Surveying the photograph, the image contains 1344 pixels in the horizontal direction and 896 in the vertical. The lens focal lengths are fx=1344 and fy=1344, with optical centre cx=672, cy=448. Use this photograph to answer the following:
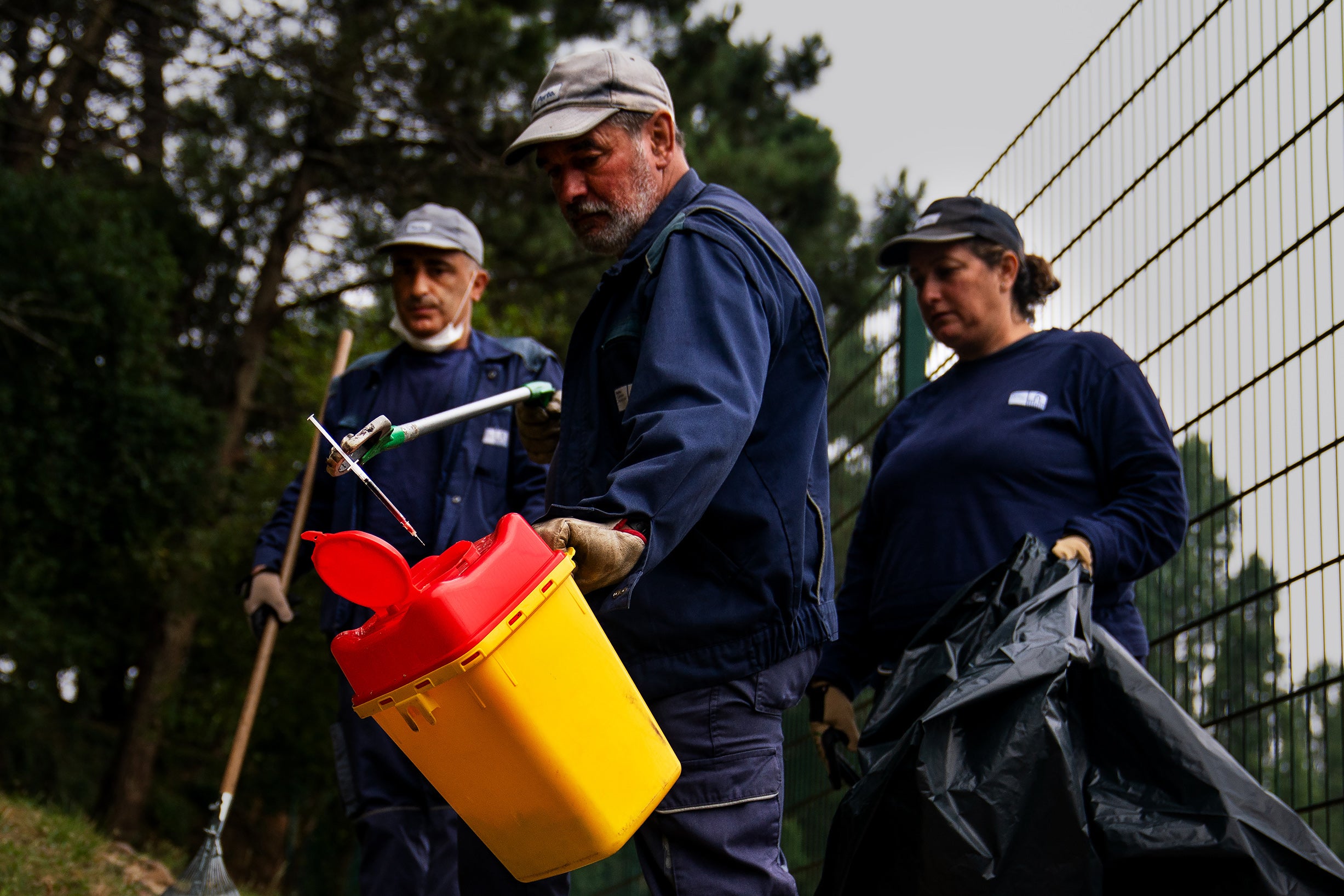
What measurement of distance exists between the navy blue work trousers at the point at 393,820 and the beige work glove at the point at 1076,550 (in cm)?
154

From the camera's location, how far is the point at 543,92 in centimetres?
241

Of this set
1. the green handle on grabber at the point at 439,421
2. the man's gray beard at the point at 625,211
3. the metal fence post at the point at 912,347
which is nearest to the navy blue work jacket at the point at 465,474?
the green handle on grabber at the point at 439,421

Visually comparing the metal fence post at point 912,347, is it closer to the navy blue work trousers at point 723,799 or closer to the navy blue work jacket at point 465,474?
the navy blue work jacket at point 465,474

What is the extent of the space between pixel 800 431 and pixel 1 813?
4.16 meters

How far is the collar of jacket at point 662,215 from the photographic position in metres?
2.33

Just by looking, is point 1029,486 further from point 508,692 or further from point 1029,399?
point 508,692

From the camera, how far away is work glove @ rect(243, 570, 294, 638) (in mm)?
3814

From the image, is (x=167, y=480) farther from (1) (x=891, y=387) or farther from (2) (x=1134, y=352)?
(2) (x=1134, y=352)

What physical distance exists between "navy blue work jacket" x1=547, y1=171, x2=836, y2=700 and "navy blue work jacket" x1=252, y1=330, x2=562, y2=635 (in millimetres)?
1099

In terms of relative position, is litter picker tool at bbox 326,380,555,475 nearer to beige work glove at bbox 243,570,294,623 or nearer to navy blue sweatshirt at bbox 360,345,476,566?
navy blue sweatshirt at bbox 360,345,476,566

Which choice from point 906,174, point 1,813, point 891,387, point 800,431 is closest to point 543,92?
point 800,431

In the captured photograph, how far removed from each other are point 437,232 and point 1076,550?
2104 millimetres

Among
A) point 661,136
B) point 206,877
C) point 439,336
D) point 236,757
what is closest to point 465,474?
point 439,336

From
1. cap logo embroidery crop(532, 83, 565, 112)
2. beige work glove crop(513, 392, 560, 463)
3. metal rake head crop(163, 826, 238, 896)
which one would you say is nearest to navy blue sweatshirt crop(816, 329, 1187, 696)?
beige work glove crop(513, 392, 560, 463)
